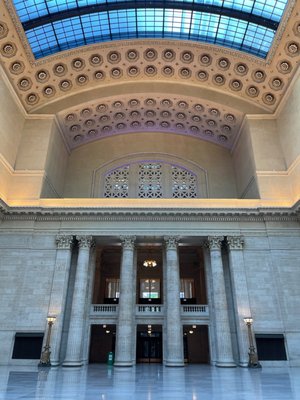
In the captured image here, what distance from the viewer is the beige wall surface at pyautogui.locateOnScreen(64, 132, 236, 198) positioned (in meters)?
25.2

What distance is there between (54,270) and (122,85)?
14.5 meters

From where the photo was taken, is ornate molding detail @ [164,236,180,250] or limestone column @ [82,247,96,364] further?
ornate molding detail @ [164,236,180,250]

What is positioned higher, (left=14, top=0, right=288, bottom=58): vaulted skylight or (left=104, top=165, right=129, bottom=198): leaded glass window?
(left=14, top=0, right=288, bottom=58): vaulted skylight

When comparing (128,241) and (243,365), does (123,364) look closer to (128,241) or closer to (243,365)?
(243,365)

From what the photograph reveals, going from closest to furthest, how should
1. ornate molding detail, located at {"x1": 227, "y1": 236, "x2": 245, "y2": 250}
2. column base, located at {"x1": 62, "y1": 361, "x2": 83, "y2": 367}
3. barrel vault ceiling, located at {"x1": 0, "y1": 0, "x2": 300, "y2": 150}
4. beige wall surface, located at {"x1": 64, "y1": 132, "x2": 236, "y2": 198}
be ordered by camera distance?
column base, located at {"x1": 62, "y1": 361, "x2": 83, "y2": 367} < ornate molding detail, located at {"x1": 227, "y1": 236, "x2": 245, "y2": 250} < barrel vault ceiling, located at {"x1": 0, "y1": 0, "x2": 300, "y2": 150} < beige wall surface, located at {"x1": 64, "y1": 132, "x2": 236, "y2": 198}

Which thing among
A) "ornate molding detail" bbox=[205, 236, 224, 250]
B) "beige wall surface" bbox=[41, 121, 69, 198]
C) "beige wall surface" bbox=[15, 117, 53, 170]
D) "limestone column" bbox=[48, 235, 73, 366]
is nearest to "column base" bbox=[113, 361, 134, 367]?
"limestone column" bbox=[48, 235, 73, 366]

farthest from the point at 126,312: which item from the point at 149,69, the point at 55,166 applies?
the point at 149,69

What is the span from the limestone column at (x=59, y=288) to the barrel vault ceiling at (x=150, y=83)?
998cm

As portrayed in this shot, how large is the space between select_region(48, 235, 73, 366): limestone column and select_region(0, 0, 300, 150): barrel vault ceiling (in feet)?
32.7

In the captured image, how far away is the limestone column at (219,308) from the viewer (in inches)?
680

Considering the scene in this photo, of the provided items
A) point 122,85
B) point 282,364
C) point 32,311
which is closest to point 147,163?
point 122,85

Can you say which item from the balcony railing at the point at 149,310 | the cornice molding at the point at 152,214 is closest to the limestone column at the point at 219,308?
the balcony railing at the point at 149,310

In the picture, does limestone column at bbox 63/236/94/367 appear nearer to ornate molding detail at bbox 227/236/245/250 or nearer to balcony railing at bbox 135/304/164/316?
balcony railing at bbox 135/304/164/316

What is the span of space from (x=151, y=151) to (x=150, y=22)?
9431mm
